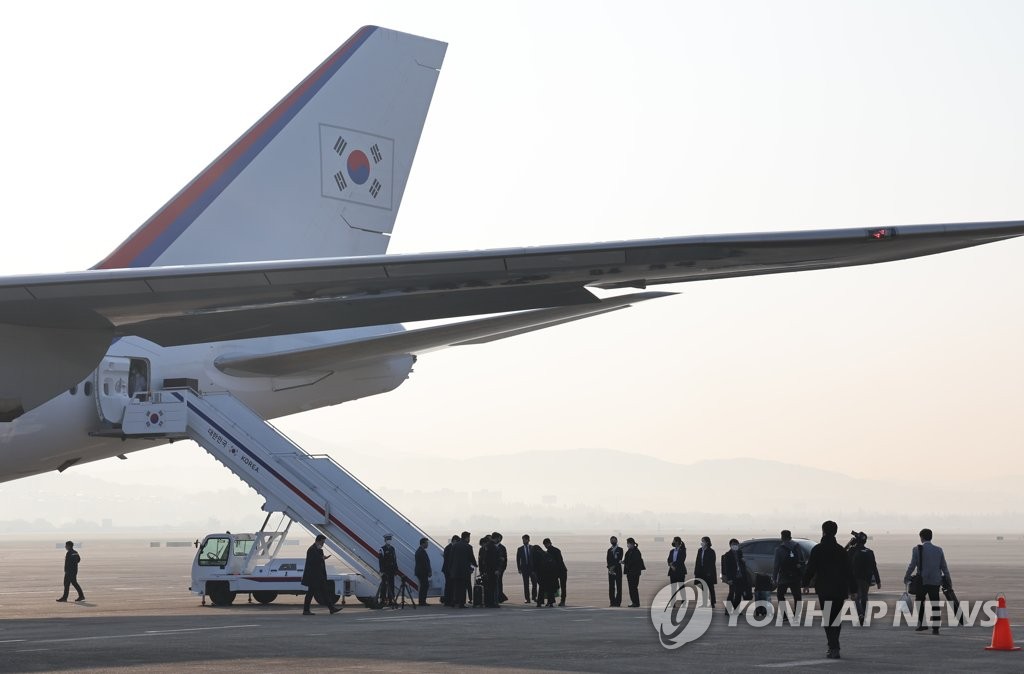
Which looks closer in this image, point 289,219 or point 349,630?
point 349,630

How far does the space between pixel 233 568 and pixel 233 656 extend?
11.8 m

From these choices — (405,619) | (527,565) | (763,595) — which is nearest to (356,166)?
(527,565)

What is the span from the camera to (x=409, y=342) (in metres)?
22.6

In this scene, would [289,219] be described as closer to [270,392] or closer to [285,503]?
[270,392]

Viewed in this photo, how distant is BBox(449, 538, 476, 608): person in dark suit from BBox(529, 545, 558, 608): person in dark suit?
4.74 ft

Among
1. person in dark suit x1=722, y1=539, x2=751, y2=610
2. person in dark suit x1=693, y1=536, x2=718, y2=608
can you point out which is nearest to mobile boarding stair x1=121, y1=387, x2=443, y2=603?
person in dark suit x1=693, y1=536, x2=718, y2=608

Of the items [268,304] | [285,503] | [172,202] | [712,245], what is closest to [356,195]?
[172,202]

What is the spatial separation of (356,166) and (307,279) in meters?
13.6

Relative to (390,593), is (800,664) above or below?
below

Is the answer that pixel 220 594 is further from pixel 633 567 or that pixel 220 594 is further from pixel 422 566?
pixel 633 567

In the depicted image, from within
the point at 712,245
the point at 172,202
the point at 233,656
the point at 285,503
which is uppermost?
the point at 172,202

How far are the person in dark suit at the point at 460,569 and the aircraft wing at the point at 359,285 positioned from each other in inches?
430

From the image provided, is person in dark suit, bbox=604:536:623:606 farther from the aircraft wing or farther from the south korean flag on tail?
the aircraft wing

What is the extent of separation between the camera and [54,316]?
15047 mm
